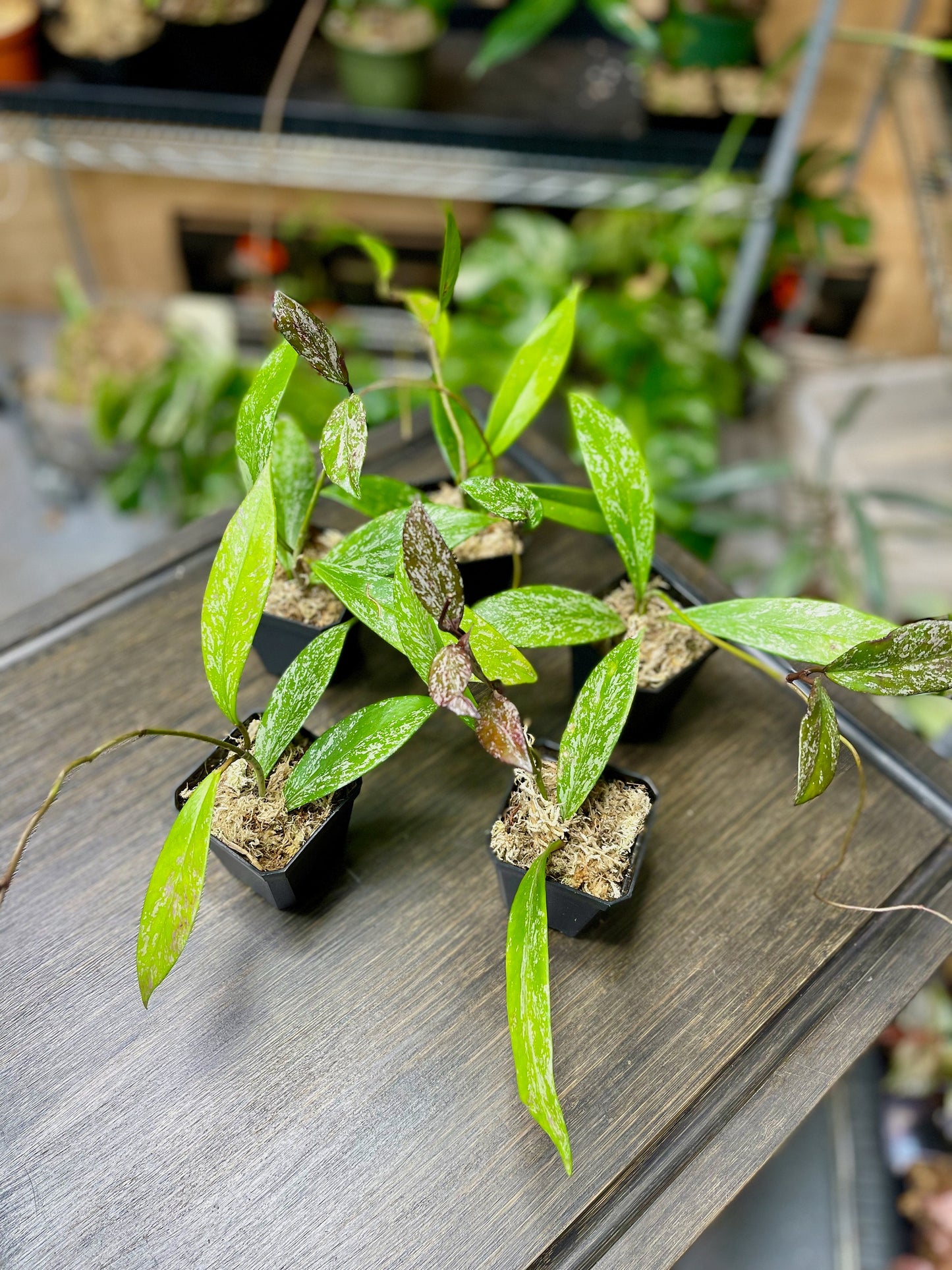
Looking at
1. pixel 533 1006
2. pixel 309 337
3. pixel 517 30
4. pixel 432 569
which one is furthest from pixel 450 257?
pixel 517 30

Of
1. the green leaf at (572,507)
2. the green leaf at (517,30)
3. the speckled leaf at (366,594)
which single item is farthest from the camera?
the green leaf at (517,30)

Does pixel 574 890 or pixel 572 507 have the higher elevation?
pixel 572 507

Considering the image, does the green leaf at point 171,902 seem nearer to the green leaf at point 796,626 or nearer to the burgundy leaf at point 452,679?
the burgundy leaf at point 452,679

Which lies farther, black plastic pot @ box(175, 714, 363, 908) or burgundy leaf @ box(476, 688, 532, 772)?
black plastic pot @ box(175, 714, 363, 908)

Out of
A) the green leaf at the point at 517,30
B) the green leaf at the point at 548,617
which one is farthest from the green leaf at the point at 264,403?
the green leaf at the point at 517,30

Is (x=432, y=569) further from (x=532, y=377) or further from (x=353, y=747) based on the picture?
(x=532, y=377)

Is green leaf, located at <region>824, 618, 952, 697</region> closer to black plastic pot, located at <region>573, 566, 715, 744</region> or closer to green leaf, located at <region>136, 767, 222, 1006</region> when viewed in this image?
black plastic pot, located at <region>573, 566, 715, 744</region>

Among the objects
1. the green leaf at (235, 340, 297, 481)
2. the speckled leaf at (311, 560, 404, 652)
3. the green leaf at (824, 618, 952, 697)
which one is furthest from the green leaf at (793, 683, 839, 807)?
the green leaf at (235, 340, 297, 481)
